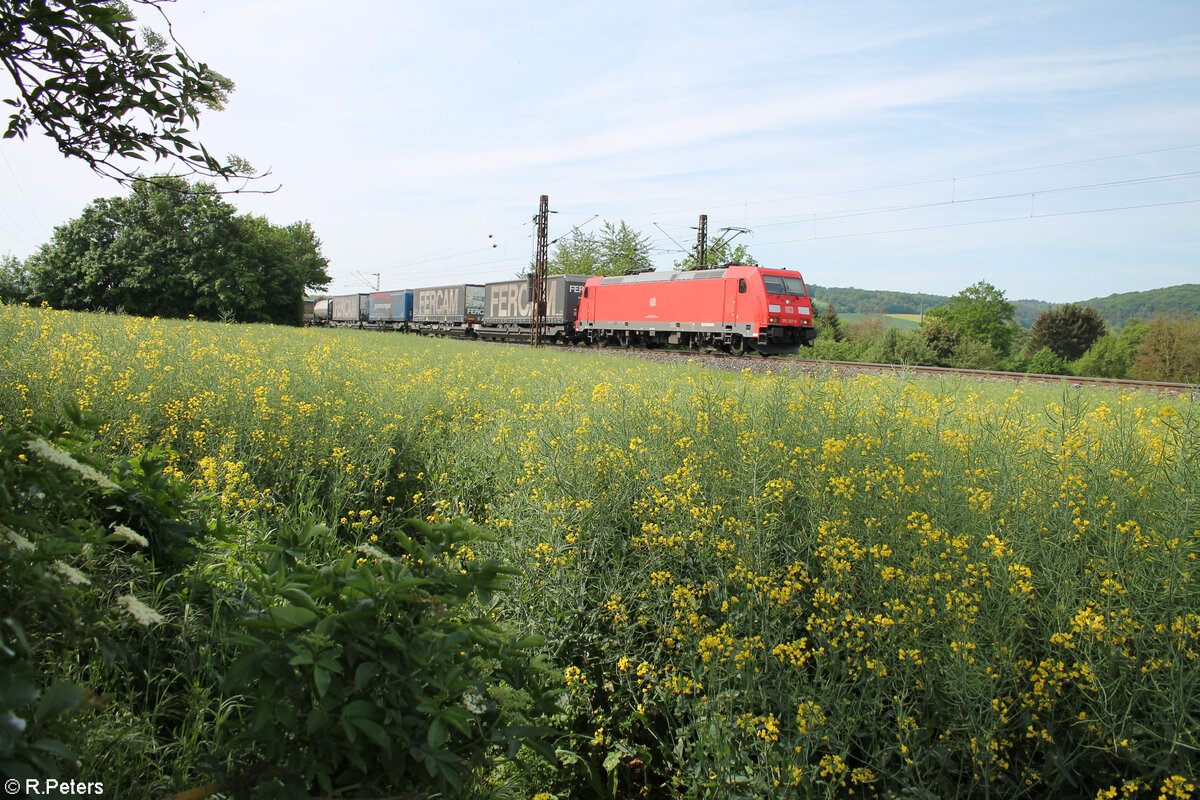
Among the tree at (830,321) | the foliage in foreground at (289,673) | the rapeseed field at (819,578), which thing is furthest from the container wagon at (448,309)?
the foliage in foreground at (289,673)

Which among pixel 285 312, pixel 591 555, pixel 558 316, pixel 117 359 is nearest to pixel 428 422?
pixel 117 359

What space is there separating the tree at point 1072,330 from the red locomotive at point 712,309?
52203 mm

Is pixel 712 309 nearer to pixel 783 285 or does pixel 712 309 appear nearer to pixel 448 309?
pixel 783 285

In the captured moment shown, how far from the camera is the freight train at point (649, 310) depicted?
69.1ft

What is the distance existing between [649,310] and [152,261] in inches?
996

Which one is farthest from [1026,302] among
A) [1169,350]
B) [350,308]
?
[350,308]

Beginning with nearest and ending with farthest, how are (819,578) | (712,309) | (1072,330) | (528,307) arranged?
(819,578), (712,309), (528,307), (1072,330)

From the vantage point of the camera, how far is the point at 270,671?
170cm

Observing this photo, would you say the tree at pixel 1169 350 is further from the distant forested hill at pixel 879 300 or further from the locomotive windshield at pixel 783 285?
the distant forested hill at pixel 879 300

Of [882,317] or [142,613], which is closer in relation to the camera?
[142,613]

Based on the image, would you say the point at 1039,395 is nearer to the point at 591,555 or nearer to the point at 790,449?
the point at 790,449

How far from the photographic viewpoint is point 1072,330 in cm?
6109

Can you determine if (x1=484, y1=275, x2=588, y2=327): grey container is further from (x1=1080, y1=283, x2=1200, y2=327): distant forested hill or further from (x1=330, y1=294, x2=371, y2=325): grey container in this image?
(x1=1080, y1=283, x2=1200, y2=327): distant forested hill

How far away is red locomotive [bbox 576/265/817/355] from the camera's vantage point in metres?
20.8
